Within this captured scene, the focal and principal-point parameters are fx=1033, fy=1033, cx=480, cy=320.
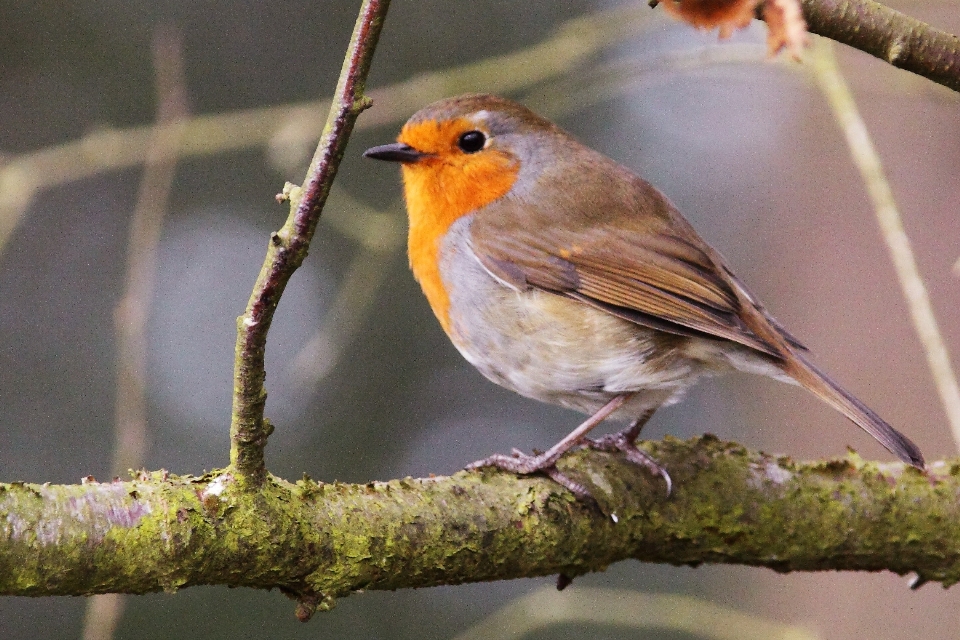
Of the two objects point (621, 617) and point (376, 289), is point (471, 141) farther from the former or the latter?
point (621, 617)

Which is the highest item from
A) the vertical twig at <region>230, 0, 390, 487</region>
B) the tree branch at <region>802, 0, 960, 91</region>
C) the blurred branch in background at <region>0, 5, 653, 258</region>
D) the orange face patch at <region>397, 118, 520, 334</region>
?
the blurred branch in background at <region>0, 5, 653, 258</region>

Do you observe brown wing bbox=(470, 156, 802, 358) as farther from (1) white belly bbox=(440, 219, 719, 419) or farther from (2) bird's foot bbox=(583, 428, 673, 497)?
(2) bird's foot bbox=(583, 428, 673, 497)

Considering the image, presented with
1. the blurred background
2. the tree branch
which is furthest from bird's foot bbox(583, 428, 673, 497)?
the blurred background

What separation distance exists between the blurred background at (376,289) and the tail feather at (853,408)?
65.7 inches

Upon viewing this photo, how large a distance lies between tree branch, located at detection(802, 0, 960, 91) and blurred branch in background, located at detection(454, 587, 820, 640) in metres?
2.01

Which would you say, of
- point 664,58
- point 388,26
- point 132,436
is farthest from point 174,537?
point 388,26

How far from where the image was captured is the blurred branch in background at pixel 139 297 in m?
2.75

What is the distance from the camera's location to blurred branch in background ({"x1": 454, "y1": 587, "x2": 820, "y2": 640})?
349cm

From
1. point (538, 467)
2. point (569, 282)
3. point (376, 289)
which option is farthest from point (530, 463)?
point (376, 289)

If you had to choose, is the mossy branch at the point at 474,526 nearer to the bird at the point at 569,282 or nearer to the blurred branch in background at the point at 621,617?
the bird at the point at 569,282

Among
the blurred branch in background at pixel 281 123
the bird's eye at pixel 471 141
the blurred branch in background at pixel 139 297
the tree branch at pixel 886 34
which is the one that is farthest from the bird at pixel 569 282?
the tree branch at pixel 886 34

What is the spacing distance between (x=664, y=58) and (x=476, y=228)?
3.23 ft

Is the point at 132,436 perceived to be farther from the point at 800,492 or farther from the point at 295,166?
the point at 800,492

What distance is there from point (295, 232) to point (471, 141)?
1751 millimetres
